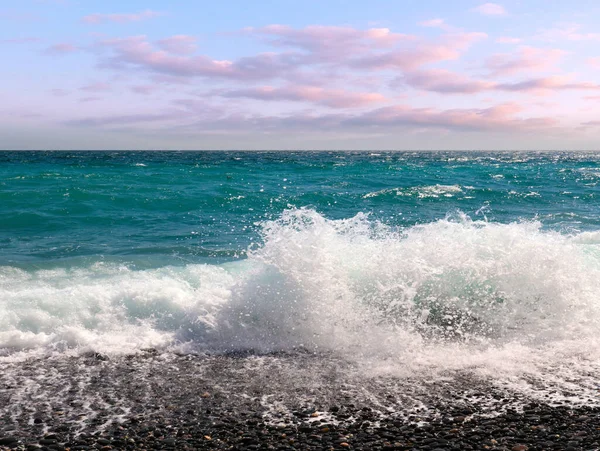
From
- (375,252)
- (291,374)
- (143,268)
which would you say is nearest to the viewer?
(291,374)

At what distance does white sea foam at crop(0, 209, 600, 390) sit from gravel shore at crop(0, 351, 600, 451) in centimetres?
65

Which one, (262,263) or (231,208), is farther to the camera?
(231,208)

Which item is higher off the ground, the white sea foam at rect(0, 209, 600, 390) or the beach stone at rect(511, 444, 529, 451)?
the white sea foam at rect(0, 209, 600, 390)

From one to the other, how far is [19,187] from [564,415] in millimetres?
28071

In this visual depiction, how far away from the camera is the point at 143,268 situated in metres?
12.1

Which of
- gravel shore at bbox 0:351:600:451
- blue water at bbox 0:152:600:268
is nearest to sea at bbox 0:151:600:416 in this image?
gravel shore at bbox 0:351:600:451

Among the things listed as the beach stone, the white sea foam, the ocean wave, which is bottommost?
the beach stone

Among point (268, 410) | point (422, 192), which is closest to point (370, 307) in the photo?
point (268, 410)

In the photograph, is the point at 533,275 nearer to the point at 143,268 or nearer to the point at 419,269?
the point at 419,269

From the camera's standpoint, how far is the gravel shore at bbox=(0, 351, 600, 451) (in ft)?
15.6

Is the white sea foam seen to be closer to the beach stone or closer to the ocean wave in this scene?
the beach stone

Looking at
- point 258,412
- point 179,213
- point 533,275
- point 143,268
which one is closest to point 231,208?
point 179,213

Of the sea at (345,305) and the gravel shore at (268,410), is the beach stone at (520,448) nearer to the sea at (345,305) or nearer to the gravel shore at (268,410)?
the gravel shore at (268,410)

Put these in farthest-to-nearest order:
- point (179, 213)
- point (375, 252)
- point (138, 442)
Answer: point (179, 213)
point (375, 252)
point (138, 442)
